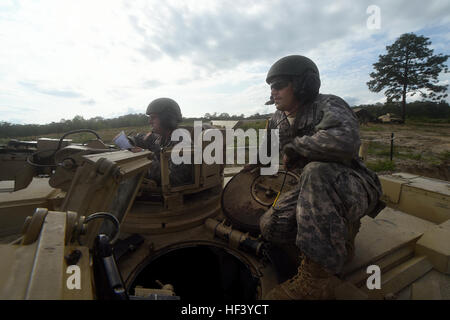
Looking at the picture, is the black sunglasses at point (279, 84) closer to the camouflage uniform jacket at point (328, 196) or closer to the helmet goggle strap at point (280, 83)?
the helmet goggle strap at point (280, 83)

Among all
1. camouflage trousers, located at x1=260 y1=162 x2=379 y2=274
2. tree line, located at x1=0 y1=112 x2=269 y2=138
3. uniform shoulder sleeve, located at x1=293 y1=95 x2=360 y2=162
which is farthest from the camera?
tree line, located at x1=0 y1=112 x2=269 y2=138

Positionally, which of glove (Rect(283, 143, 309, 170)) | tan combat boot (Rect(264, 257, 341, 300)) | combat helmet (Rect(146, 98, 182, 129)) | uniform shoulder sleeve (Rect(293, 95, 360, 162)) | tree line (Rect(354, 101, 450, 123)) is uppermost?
tree line (Rect(354, 101, 450, 123))

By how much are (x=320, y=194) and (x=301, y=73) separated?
119cm

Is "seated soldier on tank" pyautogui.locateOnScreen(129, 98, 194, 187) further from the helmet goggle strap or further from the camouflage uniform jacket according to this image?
the camouflage uniform jacket

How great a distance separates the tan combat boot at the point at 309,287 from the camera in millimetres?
1758

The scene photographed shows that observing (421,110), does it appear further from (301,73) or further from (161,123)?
(161,123)

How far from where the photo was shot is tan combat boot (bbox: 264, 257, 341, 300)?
1.76 metres

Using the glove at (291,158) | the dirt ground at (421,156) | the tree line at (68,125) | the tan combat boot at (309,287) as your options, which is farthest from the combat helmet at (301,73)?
the tree line at (68,125)

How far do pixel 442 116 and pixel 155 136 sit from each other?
125ft

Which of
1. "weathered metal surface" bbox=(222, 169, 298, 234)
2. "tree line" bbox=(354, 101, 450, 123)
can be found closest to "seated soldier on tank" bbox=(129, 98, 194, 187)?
"weathered metal surface" bbox=(222, 169, 298, 234)

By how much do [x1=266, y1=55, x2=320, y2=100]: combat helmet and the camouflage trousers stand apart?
30.9 inches

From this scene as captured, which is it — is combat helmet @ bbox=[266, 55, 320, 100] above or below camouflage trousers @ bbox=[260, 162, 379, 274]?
above

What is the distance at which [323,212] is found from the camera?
1780mm
